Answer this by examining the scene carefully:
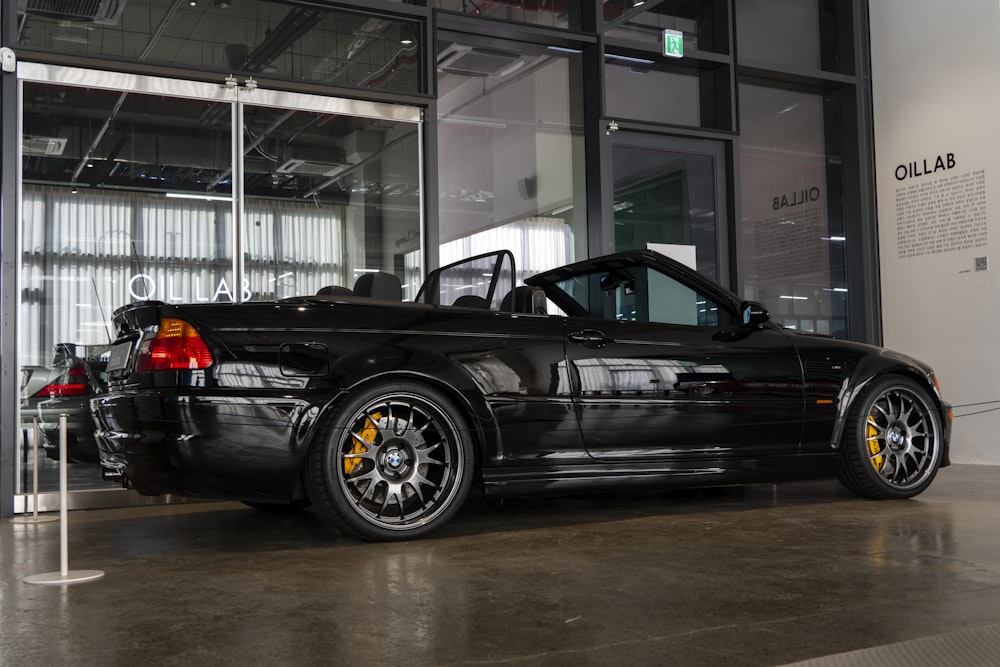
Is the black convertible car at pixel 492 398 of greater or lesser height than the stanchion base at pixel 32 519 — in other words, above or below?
above

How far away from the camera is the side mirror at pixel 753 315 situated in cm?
480

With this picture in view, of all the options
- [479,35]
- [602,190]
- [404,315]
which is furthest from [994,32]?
[404,315]

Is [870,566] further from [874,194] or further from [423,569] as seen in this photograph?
[874,194]

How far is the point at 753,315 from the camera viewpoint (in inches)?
189

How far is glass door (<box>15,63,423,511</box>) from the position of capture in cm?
588

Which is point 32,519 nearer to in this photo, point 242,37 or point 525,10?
point 242,37

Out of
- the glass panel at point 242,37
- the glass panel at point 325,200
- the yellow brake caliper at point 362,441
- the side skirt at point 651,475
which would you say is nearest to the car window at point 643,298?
the side skirt at point 651,475

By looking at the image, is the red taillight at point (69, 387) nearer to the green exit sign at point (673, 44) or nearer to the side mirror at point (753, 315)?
the side mirror at point (753, 315)

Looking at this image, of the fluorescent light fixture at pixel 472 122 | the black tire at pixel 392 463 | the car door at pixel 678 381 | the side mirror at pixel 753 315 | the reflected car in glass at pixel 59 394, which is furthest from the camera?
the fluorescent light fixture at pixel 472 122

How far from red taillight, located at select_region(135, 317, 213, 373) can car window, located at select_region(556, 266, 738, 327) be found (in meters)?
2.00

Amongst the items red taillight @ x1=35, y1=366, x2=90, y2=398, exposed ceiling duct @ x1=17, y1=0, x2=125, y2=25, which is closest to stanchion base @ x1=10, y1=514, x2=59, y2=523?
red taillight @ x1=35, y1=366, x2=90, y2=398

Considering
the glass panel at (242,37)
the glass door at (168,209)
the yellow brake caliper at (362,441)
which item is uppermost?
the glass panel at (242,37)

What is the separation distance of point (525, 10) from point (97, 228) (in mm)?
3789

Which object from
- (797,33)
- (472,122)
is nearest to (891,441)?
(472,122)
